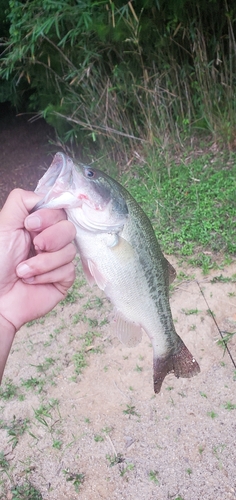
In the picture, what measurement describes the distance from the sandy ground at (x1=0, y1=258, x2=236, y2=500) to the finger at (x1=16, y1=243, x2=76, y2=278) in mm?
1687

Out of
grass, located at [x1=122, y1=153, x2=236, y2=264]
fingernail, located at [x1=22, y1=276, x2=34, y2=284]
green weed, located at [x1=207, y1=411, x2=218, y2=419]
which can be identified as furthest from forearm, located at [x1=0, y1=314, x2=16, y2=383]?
grass, located at [x1=122, y1=153, x2=236, y2=264]

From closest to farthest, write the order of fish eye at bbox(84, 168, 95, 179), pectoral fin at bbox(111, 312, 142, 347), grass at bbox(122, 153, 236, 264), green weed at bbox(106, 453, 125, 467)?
fish eye at bbox(84, 168, 95, 179), pectoral fin at bbox(111, 312, 142, 347), green weed at bbox(106, 453, 125, 467), grass at bbox(122, 153, 236, 264)

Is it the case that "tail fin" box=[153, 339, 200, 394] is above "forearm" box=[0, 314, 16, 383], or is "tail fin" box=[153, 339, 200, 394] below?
below

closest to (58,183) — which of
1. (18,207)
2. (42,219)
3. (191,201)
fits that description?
(42,219)

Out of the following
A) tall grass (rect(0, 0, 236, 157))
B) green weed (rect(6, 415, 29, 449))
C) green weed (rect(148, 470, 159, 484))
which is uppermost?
tall grass (rect(0, 0, 236, 157))

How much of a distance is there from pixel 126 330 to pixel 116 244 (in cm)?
39

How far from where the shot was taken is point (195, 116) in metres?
5.72

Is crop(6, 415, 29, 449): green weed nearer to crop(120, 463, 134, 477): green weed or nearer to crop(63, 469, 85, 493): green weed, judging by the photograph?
crop(63, 469, 85, 493): green weed

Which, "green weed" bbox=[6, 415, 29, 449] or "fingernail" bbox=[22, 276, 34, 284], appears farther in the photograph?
"green weed" bbox=[6, 415, 29, 449]

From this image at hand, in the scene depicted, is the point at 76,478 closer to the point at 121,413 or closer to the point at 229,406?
the point at 121,413

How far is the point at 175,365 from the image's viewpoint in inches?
76.9

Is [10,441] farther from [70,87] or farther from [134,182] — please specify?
[70,87]

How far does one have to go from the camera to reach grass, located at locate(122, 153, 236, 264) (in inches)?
162

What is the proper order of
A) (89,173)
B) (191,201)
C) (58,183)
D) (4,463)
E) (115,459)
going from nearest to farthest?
1. (58,183)
2. (89,173)
3. (115,459)
4. (4,463)
5. (191,201)
